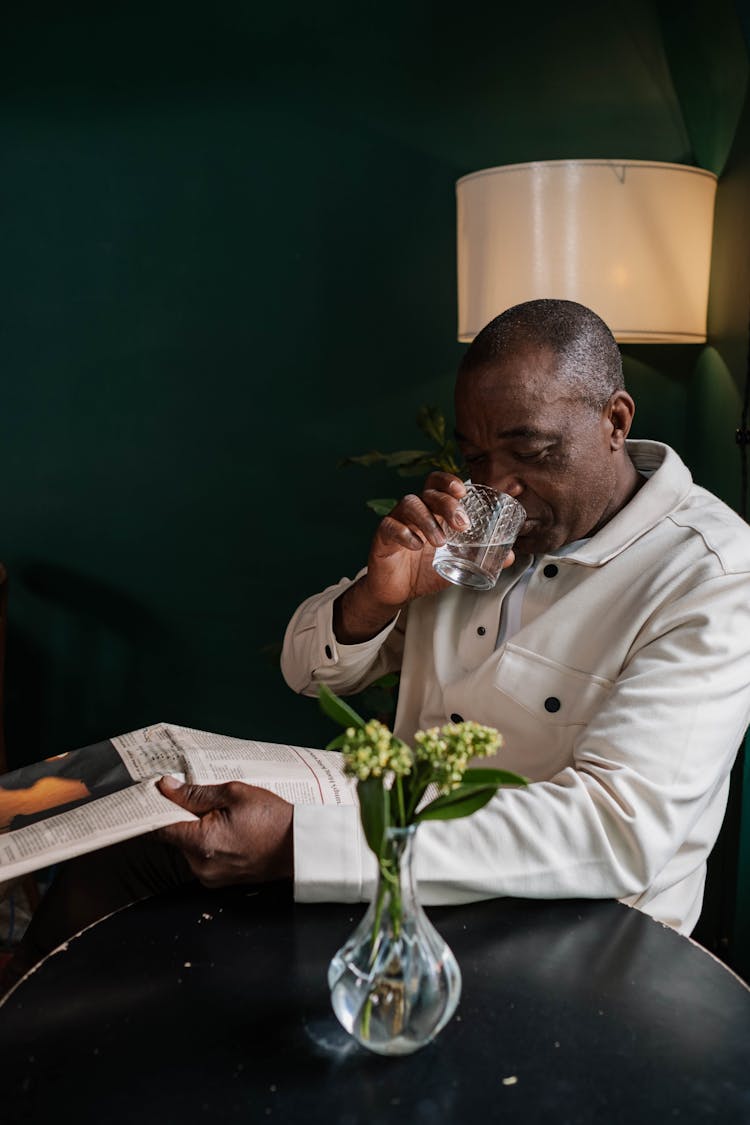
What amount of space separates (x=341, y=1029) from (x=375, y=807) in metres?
0.22

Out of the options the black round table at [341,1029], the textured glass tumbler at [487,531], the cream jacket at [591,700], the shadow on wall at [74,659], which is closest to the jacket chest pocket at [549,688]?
the cream jacket at [591,700]

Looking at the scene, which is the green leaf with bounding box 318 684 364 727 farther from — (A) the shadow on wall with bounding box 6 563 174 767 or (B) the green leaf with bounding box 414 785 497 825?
(A) the shadow on wall with bounding box 6 563 174 767

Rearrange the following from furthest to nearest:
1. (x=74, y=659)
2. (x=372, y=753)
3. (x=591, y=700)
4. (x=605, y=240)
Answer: (x=74, y=659) < (x=605, y=240) < (x=591, y=700) < (x=372, y=753)

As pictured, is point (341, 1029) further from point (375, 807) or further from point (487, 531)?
point (487, 531)

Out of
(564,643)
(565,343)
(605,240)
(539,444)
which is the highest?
(605,240)

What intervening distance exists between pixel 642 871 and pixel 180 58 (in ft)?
7.93

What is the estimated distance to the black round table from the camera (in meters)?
0.83

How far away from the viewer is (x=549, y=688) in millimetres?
1504

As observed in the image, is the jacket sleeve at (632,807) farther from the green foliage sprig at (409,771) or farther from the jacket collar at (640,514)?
the green foliage sprig at (409,771)

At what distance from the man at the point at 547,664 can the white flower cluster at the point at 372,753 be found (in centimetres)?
30

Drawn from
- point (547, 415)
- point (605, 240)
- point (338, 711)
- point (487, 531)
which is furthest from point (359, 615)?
point (605, 240)

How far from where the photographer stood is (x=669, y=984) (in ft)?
3.28

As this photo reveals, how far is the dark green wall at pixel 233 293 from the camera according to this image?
2.71 m

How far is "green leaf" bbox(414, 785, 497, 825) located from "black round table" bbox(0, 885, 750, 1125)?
0.19m
